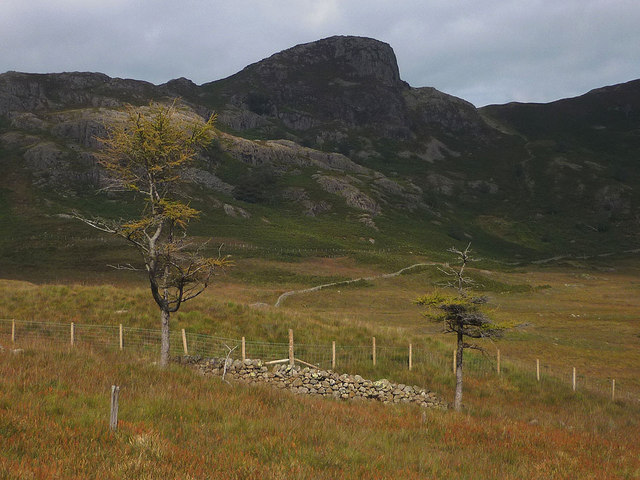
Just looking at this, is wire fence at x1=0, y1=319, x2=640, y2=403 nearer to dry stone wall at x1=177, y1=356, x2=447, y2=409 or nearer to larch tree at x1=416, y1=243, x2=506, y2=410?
dry stone wall at x1=177, y1=356, x2=447, y2=409

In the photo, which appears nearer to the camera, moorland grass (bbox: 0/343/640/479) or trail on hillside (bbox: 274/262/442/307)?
moorland grass (bbox: 0/343/640/479)

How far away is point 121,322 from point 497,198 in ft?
592

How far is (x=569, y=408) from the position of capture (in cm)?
2117

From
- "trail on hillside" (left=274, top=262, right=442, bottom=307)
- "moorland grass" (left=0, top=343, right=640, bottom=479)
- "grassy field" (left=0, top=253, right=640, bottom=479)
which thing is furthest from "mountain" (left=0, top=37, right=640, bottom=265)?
"moorland grass" (left=0, top=343, right=640, bottom=479)

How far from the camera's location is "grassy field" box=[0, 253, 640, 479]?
707 cm

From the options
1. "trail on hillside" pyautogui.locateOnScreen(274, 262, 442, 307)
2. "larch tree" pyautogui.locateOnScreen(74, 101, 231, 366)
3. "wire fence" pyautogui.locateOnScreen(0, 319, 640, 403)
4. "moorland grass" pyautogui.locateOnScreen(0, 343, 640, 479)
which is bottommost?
"trail on hillside" pyautogui.locateOnScreen(274, 262, 442, 307)

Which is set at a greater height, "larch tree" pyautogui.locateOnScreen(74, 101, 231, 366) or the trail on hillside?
"larch tree" pyautogui.locateOnScreen(74, 101, 231, 366)

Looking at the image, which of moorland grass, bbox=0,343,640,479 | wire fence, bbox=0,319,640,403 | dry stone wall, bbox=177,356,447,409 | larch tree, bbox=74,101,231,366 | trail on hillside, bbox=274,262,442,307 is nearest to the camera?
moorland grass, bbox=0,343,640,479

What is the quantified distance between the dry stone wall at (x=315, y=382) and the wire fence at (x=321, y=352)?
2406mm

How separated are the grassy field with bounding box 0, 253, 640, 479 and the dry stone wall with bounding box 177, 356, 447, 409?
2.83 metres

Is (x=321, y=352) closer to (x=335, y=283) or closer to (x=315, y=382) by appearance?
(x=315, y=382)

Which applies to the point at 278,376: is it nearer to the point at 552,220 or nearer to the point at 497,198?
the point at 552,220

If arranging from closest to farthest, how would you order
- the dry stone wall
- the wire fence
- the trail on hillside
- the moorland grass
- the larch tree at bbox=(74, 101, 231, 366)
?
the moorland grass < the larch tree at bbox=(74, 101, 231, 366) < the dry stone wall < the wire fence < the trail on hillside

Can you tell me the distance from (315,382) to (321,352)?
5.32 metres
